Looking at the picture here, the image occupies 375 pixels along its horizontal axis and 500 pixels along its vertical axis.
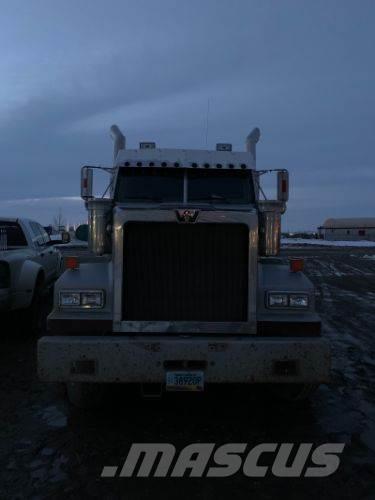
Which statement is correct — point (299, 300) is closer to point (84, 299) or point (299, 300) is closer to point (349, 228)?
point (84, 299)

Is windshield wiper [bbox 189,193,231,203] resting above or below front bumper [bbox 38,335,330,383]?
above

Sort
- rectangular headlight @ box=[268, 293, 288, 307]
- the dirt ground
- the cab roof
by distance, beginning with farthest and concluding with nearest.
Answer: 1. the cab roof
2. rectangular headlight @ box=[268, 293, 288, 307]
3. the dirt ground

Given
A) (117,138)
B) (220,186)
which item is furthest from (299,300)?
(117,138)

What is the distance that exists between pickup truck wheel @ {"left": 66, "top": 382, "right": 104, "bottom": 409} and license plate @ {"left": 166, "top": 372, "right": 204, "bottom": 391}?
1028 mm

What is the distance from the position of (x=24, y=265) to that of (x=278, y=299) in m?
4.91

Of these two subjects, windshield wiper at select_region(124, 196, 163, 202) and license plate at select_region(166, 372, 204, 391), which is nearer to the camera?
license plate at select_region(166, 372, 204, 391)

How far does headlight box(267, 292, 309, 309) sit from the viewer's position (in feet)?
15.3

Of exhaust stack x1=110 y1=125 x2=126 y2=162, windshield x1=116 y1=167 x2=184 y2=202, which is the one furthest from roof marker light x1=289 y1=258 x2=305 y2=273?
exhaust stack x1=110 y1=125 x2=126 y2=162

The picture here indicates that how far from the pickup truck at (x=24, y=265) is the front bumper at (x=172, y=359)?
3.35m

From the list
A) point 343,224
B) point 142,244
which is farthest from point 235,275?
point 343,224

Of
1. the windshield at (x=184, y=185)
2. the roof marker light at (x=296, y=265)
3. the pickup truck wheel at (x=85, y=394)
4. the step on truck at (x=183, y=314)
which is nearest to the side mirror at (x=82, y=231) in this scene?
the windshield at (x=184, y=185)

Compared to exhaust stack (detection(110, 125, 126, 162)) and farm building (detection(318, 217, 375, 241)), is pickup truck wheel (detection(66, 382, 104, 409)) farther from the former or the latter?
farm building (detection(318, 217, 375, 241))

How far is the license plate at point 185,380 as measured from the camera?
4.30 meters

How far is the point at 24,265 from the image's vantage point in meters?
8.06
